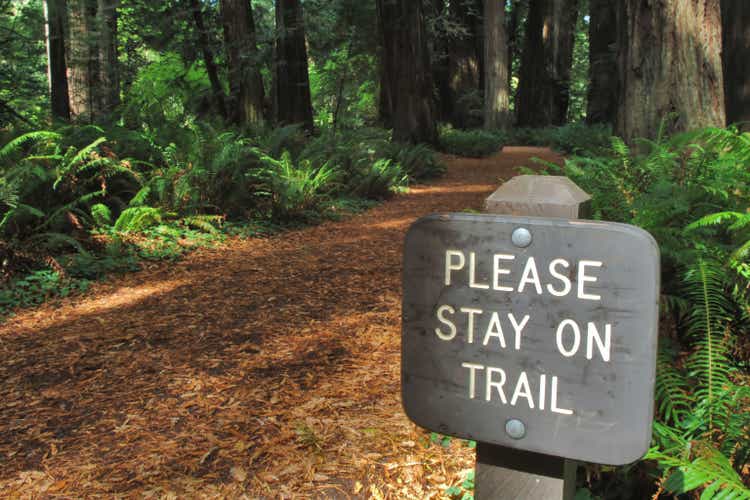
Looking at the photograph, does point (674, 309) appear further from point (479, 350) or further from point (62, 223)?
point (62, 223)

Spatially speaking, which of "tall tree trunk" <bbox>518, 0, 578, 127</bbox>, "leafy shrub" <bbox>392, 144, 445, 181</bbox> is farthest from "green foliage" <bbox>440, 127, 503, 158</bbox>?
"tall tree trunk" <bbox>518, 0, 578, 127</bbox>

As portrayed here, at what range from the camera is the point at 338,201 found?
920cm

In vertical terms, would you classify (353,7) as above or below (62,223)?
above

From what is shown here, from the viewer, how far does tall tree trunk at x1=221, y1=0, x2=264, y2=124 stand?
11.5 metres

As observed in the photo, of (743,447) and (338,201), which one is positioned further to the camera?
(338,201)

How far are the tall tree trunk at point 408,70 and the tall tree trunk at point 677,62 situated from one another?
355 inches

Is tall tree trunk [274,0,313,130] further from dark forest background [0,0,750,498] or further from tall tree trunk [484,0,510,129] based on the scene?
tall tree trunk [484,0,510,129]

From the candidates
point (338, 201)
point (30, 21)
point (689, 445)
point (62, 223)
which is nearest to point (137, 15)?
point (30, 21)

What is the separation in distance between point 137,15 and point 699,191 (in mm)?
13721

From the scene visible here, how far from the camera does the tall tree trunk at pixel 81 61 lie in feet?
35.3

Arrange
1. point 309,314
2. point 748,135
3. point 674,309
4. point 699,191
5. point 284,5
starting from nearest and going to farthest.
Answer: point 674,309, point 699,191, point 748,135, point 309,314, point 284,5

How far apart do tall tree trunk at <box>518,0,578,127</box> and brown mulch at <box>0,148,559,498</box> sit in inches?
949

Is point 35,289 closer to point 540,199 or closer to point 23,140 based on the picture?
point 23,140

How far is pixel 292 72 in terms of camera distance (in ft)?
46.6
